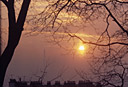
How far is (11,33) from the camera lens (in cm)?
503

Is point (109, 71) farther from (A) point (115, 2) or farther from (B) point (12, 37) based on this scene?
(B) point (12, 37)

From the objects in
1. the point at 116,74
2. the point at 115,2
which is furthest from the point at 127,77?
the point at 115,2

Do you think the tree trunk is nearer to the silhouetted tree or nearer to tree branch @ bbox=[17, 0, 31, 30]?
the silhouetted tree

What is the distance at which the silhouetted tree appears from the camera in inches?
192

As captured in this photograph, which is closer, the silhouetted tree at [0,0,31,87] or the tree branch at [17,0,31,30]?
the silhouetted tree at [0,0,31,87]

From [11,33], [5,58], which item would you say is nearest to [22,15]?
[11,33]

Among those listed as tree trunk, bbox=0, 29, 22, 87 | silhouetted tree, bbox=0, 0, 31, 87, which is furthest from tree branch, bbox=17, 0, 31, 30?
tree trunk, bbox=0, 29, 22, 87

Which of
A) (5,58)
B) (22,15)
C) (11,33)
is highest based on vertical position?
(22,15)

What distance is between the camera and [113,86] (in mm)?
6883

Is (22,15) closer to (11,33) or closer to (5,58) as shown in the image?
(11,33)

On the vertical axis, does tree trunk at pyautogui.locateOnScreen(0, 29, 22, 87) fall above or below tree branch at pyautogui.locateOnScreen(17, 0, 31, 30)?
below

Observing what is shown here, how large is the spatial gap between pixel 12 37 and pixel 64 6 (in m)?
1.58

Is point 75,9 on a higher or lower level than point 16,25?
higher

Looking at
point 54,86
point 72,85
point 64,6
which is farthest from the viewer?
point 72,85
